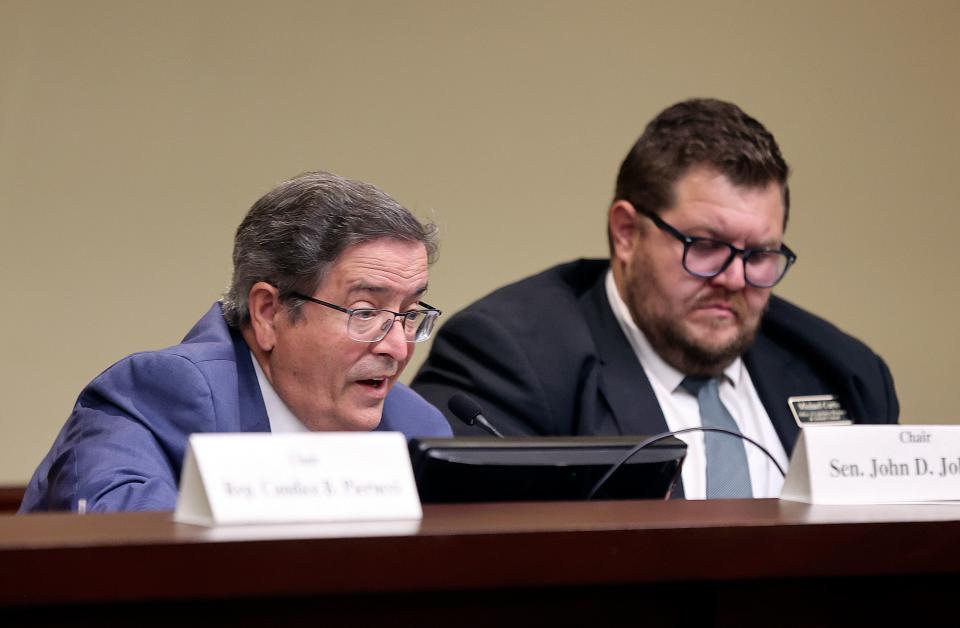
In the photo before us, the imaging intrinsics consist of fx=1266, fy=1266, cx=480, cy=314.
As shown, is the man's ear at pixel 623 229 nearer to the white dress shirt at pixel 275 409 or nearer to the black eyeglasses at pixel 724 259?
the black eyeglasses at pixel 724 259

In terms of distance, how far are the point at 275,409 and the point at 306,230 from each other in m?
0.31

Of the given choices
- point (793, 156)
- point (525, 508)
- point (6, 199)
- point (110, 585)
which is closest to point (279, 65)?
point (6, 199)

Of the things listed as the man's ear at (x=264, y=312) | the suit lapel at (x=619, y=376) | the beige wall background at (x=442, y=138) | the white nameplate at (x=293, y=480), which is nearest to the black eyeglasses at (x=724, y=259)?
the suit lapel at (x=619, y=376)

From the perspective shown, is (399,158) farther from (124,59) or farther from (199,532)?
(199,532)

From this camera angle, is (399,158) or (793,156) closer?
(399,158)

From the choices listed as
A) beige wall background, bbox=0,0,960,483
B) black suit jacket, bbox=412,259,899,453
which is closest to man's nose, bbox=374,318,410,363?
black suit jacket, bbox=412,259,899,453

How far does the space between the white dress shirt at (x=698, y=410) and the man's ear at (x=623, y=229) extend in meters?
0.07

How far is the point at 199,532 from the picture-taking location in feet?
3.41

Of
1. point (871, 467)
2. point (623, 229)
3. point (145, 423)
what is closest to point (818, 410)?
point (623, 229)

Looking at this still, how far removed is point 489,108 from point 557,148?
24cm

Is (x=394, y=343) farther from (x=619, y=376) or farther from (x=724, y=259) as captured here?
(x=724, y=259)

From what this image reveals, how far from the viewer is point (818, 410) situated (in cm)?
296

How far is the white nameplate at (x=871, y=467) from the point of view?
1.42 m

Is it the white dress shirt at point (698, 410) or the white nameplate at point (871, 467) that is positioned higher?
the white nameplate at point (871, 467)
